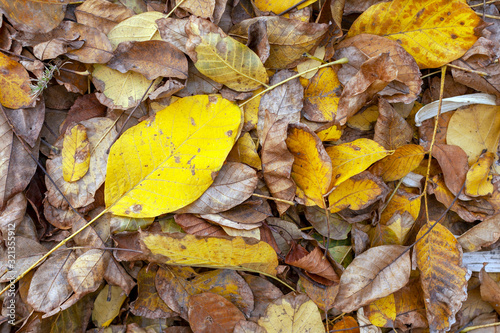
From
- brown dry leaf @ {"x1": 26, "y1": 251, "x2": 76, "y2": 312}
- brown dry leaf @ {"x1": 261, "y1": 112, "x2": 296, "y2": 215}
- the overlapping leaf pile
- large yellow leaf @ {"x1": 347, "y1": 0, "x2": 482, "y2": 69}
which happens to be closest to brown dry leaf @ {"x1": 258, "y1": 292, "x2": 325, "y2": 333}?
the overlapping leaf pile

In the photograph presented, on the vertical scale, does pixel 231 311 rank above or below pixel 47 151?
below

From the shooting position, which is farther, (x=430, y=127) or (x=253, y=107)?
(x=430, y=127)

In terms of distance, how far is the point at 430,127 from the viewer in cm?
123

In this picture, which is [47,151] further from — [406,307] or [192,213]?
[406,307]

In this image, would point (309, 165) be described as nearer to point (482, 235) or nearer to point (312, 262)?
point (312, 262)

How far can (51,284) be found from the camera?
3.54 feet

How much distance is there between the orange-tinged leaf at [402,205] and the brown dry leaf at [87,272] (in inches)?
37.4

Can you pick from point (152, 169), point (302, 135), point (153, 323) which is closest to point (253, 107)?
point (302, 135)

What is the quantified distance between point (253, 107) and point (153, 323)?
817 millimetres

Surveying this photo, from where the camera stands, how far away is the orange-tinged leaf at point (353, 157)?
1.09 m

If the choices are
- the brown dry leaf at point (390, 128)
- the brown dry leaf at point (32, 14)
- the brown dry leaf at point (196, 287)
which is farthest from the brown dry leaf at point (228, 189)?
the brown dry leaf at point (32, 14)

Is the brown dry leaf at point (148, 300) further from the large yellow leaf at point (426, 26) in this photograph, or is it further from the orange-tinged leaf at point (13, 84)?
the large yellow leaf at point (426, 26)

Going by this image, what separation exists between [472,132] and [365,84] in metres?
0.48

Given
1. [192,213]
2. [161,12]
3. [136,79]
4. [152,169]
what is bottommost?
[192,213]
